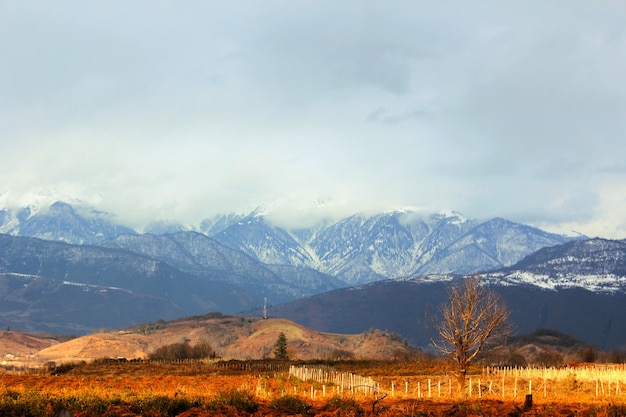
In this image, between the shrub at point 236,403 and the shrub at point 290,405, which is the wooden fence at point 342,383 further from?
the shrub at point 236,403

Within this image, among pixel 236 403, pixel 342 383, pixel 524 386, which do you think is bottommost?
pixel 524 386

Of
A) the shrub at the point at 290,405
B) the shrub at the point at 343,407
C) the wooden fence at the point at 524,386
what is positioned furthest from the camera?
the wooden fence at the point at 524,386

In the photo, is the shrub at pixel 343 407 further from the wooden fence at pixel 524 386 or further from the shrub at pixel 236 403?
the wooden fence at pixel 524 386

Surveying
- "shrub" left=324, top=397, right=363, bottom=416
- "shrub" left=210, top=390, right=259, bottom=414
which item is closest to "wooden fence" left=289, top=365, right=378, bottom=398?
"shrub" left=324, top=397, right=363, bottom=416

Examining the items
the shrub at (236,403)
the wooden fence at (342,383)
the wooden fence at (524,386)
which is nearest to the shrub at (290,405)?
the shrub at (236,403)

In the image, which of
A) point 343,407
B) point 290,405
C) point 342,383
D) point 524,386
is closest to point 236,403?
point 290,405

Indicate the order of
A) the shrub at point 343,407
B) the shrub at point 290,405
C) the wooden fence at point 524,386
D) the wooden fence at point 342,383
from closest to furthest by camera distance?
the shrub at point 343,407
the shrub at point 290,405
the wooden fence at point 342,383
the wooden fence at point 524,386

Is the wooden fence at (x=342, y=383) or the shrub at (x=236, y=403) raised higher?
the shrub at (x=236, y=403)

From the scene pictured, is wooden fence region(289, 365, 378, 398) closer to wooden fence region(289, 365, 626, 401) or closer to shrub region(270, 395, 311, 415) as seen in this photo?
wooden fence region(289, 365, 626, 401)

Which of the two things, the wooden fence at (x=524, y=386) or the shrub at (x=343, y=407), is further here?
the wooden fence at (x=524, y=386)

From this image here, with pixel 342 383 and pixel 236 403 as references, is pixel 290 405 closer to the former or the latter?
pixel 236 403

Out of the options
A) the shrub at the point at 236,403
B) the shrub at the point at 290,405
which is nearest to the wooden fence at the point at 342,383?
the shrub at the point at 290,405

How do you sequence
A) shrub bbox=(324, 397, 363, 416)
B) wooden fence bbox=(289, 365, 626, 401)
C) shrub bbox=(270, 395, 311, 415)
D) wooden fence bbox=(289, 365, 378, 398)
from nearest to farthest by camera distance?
shrub bbox=(324, 397, 363, 416)
shrub bbox=(270, 395, 311, 415)
wooden fence bbox=(289, 365, 378, 398)
wooden fence bbox=(289, 365, 626, 401)

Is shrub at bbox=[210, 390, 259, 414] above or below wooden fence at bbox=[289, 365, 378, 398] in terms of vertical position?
above
